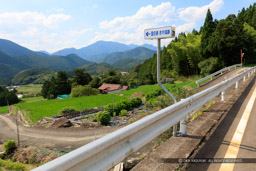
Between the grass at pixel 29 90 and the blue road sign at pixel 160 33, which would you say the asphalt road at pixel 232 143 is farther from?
the grass at pixel 29 90

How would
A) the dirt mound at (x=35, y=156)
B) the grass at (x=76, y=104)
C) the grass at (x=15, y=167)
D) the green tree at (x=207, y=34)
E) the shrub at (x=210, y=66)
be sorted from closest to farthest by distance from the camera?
the grass at (x=15, y=167)
the dirt mound at (x=35, y=156)
the grass at (x=76, y=104)
the shrub at (x=210, y=66)
the green tree at (x=207, y=34)

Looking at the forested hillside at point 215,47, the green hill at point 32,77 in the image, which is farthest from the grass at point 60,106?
the green hill at point 32,77

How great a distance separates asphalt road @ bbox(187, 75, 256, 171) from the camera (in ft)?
8.34

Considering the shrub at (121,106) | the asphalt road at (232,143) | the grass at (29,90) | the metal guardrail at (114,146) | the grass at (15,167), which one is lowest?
the grass at (29,90)

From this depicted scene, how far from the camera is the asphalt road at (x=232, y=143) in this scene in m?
2.54

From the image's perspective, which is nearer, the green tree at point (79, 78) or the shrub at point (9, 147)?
the shrub at point (9, 147)

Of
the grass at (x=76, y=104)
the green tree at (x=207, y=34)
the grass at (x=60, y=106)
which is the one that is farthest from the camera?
the green tree at (x=207, y=34)

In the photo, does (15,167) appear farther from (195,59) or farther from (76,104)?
(195,59)

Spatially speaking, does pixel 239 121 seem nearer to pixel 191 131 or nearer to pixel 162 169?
pixel 191 131

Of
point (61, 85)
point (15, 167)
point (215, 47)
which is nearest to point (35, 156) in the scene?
point (15, 167)

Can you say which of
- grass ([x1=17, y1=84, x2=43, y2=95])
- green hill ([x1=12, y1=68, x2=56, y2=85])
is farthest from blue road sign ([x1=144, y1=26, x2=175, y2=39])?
green hill ([x1=12, y1=68, x2=56, y2=85])

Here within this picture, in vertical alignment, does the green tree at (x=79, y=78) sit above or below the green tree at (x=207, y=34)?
below

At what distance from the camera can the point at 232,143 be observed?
3.26 m

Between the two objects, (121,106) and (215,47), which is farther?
(215,47)
